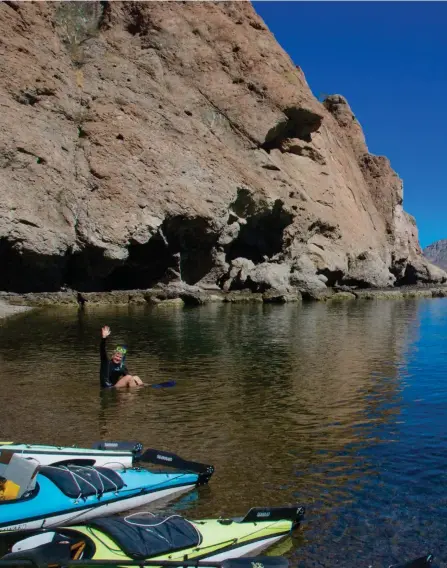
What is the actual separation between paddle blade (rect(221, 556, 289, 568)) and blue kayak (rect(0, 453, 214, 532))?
8.26 feet

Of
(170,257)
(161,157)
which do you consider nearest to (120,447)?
(170,257)

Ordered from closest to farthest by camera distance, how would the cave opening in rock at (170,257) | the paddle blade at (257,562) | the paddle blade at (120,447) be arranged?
1. the paddle blade at (257,562)
2. the paddle blade at (120,447)
3. the cave opening in rock at (170,257)

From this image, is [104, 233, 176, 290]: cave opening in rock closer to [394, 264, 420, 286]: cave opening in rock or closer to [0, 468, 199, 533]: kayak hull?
[0, 468, 199, 533]: kayak hull

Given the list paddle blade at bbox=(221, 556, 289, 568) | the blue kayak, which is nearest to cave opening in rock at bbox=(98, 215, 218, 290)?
the blue kayak

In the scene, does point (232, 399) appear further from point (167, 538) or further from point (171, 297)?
point (171, 297)

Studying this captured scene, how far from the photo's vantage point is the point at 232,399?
16047mm

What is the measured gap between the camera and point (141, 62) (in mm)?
60031

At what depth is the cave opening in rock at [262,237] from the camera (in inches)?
2559

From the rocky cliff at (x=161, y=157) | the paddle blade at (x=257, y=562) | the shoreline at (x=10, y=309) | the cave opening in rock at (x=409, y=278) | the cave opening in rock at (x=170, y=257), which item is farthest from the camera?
the cave opening in rock at (x=409, y=278)

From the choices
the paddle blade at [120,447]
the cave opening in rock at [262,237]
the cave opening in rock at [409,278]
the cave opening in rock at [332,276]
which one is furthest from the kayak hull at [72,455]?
the cave opening in rock at [409,278]

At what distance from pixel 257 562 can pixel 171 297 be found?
46051 millimetres

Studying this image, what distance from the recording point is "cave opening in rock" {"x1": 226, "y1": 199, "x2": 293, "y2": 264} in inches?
2559

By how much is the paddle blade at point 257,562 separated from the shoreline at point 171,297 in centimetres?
3261

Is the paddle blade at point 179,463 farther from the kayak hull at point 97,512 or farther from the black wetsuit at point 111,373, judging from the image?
the black wetsuit at point 111,373
